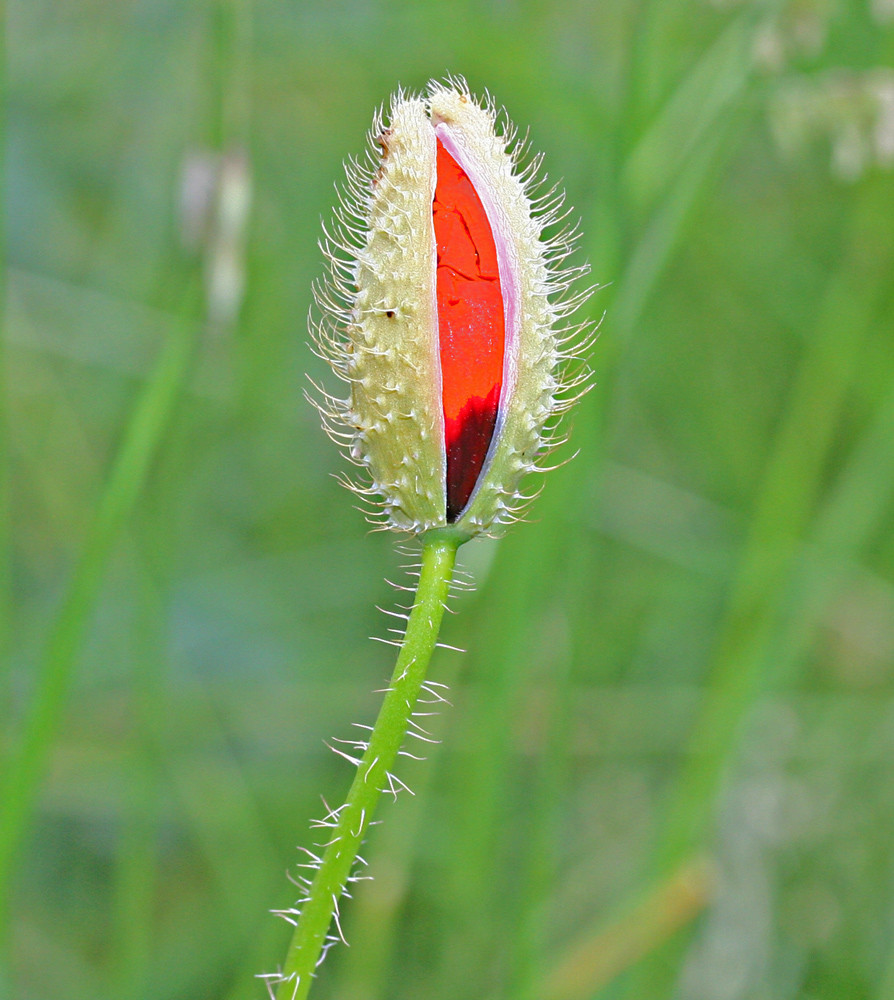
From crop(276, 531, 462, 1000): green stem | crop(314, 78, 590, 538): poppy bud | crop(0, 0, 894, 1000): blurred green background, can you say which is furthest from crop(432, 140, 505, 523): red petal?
crop(0, 0, 894, 1000): blurred green background

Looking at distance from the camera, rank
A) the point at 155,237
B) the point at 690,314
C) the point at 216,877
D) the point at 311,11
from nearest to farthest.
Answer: the point at 216,877 → the point at 311,11 → the point at 155,237 → the point at 690,314

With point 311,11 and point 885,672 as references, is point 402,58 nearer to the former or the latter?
point 311,11

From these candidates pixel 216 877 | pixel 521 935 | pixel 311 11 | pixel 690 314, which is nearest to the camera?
pixel 521 935

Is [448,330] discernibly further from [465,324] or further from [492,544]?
[492,544]

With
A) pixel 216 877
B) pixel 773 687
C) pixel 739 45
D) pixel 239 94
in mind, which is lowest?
pixel 216 877

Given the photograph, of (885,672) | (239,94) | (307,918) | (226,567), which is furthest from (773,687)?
(307,918)

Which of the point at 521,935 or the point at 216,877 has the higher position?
the point at 521,935

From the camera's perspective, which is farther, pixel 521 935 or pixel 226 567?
pixel 226 567

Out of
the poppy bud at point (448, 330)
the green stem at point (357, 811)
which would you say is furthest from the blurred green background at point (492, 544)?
the green stem at point (357, 811)
